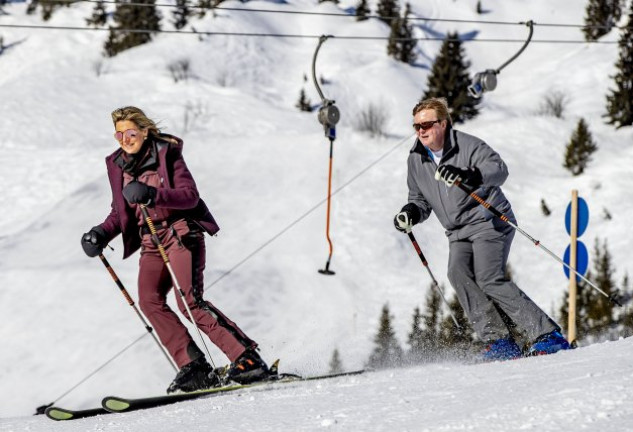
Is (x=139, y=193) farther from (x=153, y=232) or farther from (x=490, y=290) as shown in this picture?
(x=490, y=290)

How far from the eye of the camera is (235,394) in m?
3.91

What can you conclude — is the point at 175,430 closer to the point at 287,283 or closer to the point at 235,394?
the point at 235,394

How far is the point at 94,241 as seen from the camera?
13.6ft

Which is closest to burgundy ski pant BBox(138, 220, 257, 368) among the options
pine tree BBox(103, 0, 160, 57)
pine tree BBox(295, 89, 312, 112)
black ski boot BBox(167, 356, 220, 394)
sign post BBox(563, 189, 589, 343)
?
black ski boot BBox(167, 356, 220, 394)

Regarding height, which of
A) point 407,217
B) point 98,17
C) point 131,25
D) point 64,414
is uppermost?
point 407,217

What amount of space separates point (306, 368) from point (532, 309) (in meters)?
1.87

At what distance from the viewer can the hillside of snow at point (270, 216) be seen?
13.0ft

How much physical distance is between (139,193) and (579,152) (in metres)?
19.7

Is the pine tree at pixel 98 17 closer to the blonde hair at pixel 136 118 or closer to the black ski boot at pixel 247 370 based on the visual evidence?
the blonde hair at pixel 136 118

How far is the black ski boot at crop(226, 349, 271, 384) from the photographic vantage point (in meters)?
4.12

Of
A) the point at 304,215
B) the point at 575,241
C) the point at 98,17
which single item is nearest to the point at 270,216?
the point at 304,215

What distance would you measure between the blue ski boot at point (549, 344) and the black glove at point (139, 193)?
7.22ft

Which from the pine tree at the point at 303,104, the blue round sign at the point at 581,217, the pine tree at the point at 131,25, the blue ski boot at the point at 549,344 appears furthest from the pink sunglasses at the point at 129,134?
the pine tree at the point at 131,25

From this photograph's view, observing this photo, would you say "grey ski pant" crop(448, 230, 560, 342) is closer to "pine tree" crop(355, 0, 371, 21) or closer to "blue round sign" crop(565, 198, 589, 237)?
"blue round sign" crop(565, 198, 589, 237)
